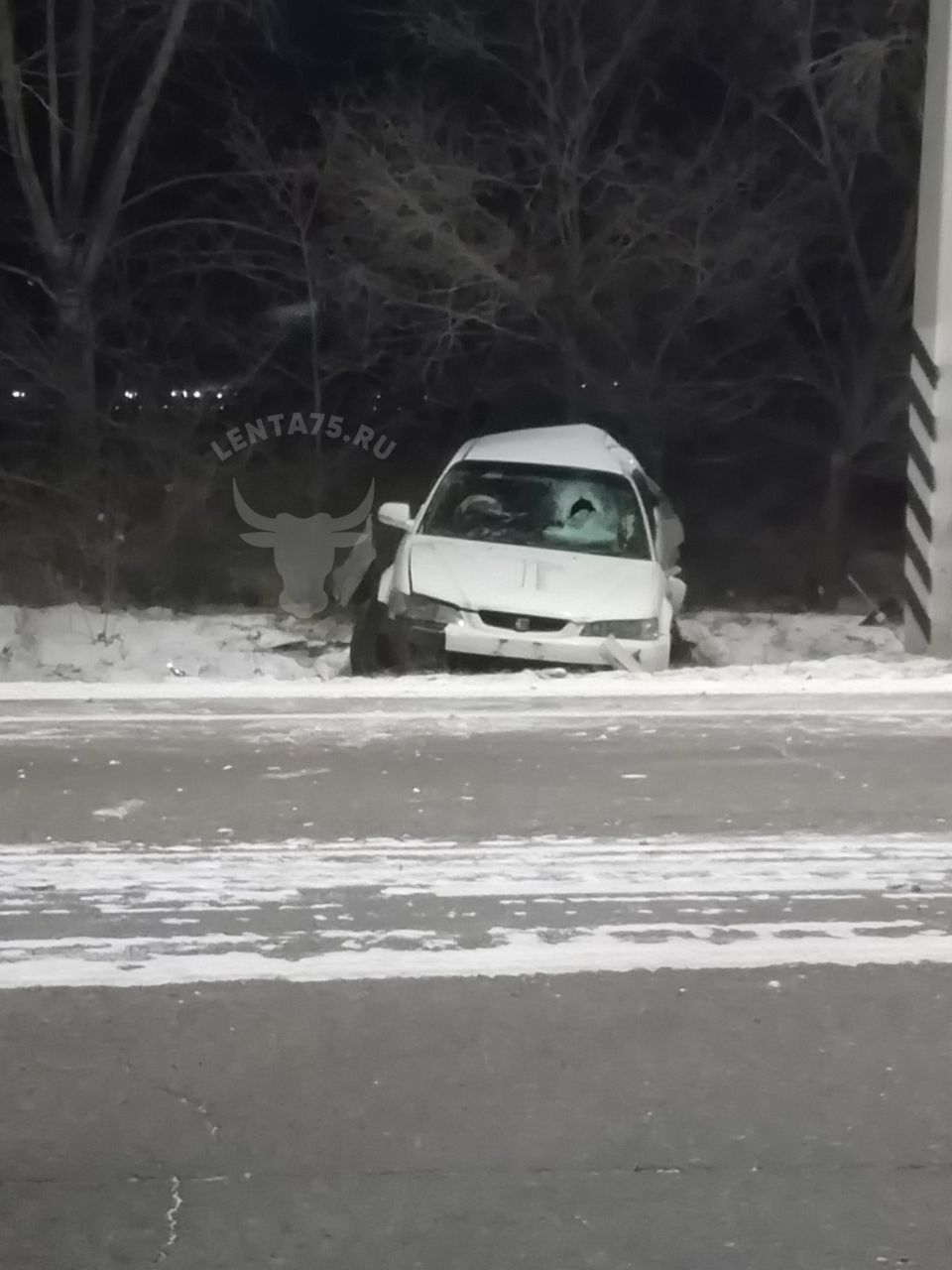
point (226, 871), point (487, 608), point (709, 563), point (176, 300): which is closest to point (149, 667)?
point (487, 608)

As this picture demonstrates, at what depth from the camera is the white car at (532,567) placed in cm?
930

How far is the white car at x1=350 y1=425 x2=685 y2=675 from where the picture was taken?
9.30 metres

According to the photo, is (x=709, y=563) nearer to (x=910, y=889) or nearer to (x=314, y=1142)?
(x=910, y=889)

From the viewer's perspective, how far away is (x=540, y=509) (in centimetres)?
1079

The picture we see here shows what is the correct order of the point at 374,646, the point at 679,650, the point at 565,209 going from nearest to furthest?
1. the point at 374,646
2. the point at 679,650
3. the point at 565,209

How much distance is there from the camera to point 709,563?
18.1m

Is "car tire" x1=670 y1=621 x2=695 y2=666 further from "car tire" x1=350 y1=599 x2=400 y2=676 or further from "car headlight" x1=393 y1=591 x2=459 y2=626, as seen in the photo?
"car tire" x1=350 y1=599 x2=400 y2=676

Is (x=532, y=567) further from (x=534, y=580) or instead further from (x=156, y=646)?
(x=156, y=646)

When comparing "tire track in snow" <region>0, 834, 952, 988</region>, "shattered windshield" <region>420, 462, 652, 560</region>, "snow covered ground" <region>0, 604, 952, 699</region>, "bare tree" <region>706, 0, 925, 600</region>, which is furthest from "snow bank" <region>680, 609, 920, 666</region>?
"tire track in snow" <region>0, 834, 952, 988</region>

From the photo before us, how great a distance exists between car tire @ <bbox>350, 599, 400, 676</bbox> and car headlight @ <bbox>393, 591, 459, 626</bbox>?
0.83 ft

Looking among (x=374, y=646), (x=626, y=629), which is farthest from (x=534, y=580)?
(x=374, y=646)

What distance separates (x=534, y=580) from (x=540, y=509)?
1.37 meters

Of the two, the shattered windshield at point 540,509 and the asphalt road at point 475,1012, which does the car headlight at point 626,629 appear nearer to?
the shattered windshield at point 540,509

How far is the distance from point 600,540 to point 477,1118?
7.19 metres
